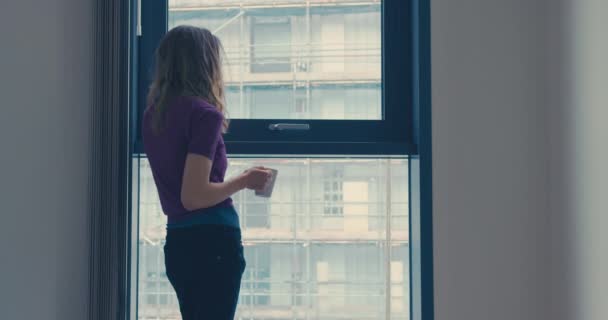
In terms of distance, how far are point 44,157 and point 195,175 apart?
2.48 ft

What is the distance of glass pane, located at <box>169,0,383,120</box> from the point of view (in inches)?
106

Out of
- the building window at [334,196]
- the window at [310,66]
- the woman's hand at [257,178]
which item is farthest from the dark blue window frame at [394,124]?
the woman's hand at [257,178]

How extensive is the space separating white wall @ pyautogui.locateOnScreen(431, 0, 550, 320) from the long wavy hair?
0.84 meters

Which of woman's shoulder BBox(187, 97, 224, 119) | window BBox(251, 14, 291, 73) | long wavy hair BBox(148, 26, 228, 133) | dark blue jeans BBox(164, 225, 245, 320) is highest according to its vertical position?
window BBox(251, 14, 291, 73)

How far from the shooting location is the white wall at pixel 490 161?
8.24 ft

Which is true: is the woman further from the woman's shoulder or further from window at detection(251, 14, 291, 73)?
window at detection(251, 14, 291, 73)

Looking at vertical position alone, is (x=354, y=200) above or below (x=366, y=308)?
above

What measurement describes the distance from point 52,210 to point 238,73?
2.61ft

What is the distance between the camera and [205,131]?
1929 mm

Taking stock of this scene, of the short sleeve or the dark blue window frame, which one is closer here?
the short sleeve

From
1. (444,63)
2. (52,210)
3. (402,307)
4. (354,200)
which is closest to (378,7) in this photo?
(444,63)

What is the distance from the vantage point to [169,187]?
6.61 feet

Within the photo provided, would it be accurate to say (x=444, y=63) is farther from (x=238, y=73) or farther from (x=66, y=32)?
(x=66, y=32)

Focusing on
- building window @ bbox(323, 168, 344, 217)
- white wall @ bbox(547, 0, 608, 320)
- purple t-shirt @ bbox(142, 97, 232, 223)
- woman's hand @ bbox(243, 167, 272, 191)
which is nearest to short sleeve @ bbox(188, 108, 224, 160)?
purple t-shirt @ bbox(142, 97, 232, 223)
